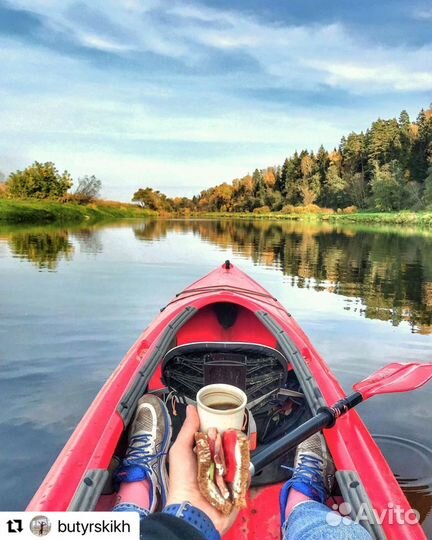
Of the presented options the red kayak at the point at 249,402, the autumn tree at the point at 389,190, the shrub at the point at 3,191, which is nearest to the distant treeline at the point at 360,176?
the autumn tree at the point at 389,190

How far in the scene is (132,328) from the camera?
674 cm

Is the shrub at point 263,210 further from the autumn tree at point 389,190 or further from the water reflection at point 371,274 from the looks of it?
the water reflection at point 371,274

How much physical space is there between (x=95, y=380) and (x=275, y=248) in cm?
1588

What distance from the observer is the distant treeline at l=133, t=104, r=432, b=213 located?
5431cm

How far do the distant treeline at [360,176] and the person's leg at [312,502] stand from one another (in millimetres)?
49853

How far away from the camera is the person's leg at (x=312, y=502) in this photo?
1644mm

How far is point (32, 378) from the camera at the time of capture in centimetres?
483

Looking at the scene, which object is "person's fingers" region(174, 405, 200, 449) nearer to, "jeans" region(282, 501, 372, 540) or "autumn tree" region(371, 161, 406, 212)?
"jeans" region(282, 501, 372, 540)

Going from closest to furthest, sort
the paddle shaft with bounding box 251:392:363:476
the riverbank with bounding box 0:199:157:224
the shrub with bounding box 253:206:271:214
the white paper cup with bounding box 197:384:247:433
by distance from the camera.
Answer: the white paper cup with bounding box 197:384:247:433, the paddle shaft with bounding box 251:392:363:476, the riverbank with bounding box 0:199:157:224, the shrub with bounding box 253:206:271:214

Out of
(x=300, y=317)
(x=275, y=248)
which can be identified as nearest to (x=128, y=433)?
(x=300, y=317)

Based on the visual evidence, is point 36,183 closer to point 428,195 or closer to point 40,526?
point 428,195

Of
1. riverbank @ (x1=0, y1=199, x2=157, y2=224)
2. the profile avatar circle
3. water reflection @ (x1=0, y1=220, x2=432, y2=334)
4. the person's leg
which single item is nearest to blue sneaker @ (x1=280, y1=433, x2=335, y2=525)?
the person's leg

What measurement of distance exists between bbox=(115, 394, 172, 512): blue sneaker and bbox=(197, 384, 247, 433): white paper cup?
832 mm

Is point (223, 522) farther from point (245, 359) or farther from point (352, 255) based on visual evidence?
point (352, 255)
